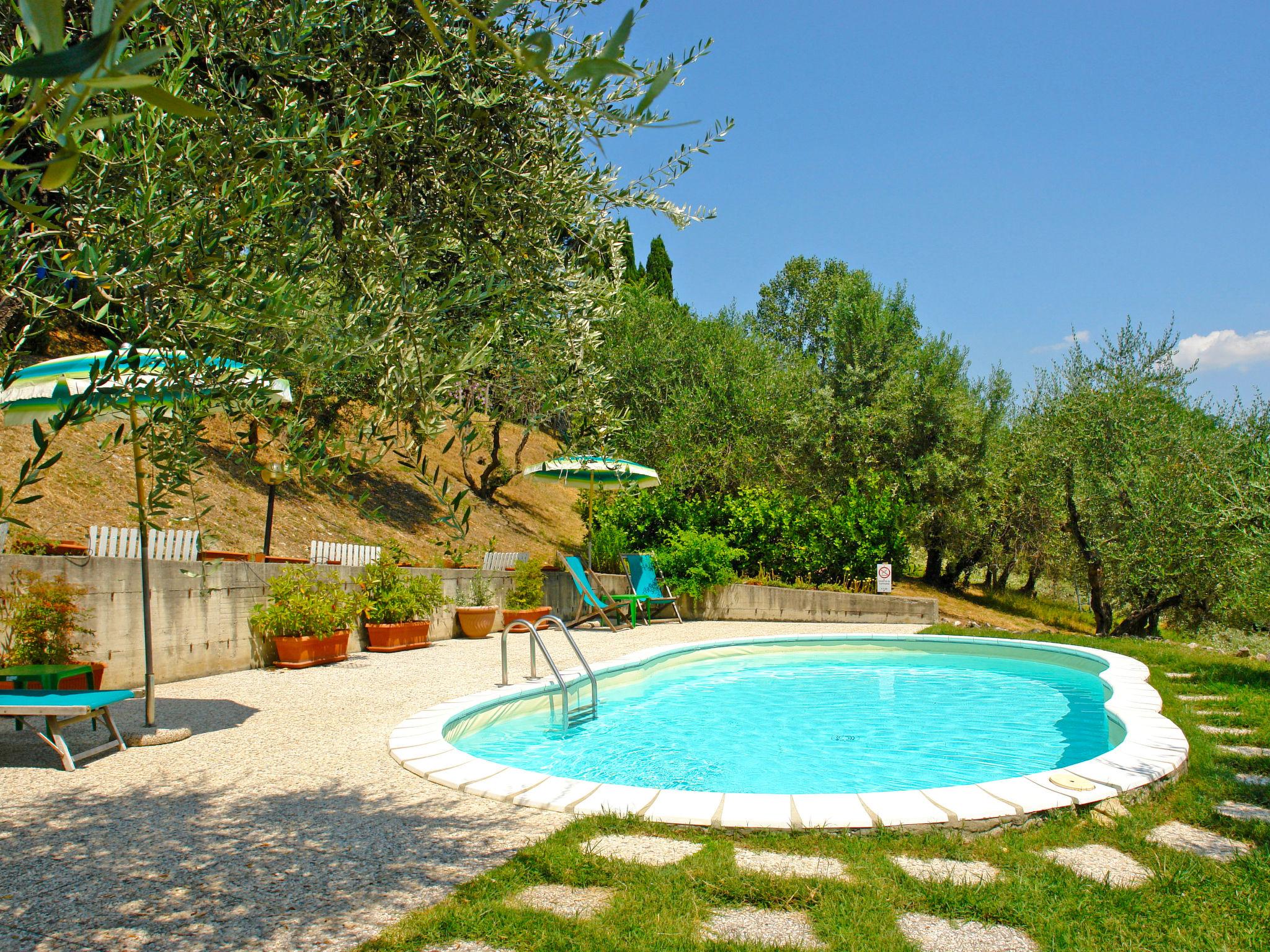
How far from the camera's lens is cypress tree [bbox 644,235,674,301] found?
35.6 m

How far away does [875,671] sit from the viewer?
1059 cm

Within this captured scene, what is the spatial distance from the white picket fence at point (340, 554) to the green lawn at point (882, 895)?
7.72 metres

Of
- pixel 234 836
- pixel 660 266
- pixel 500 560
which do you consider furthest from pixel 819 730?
pixel 660 266

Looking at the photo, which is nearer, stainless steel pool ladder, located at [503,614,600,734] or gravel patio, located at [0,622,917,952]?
gravel patio, located at [0,622,917,952]

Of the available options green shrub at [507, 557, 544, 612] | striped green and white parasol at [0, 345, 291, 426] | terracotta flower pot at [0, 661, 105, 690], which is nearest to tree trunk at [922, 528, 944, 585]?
green shrub at [507, 557, 544, 612]

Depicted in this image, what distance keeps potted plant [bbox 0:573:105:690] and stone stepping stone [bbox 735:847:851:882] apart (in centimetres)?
509

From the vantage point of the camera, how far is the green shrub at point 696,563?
14.6 m

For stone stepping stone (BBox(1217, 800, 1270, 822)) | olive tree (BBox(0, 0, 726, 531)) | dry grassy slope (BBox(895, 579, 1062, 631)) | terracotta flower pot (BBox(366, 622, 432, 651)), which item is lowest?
dry grassy slope (BBox(895, 579, 1062, 631))

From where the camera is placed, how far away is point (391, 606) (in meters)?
10.2

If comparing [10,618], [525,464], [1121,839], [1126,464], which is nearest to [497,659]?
[10,618]

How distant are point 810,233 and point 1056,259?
8590 millimetres

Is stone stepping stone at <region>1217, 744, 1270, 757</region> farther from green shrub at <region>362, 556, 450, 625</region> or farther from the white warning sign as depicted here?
the white warning sign

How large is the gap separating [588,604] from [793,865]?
1011 cm

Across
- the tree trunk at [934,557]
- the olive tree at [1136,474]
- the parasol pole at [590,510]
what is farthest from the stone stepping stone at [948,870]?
the tree trunk at [934,557]
